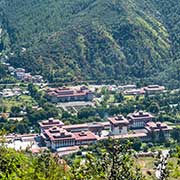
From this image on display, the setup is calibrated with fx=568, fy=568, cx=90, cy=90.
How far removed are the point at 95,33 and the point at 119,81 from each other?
1018 centimetres

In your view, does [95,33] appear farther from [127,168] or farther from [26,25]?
[127,168]

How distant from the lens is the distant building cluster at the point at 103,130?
42.4 meters

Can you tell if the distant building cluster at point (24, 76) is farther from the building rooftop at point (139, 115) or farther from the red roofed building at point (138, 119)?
the red roofed building at point (138, 119)

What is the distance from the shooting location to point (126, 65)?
68375 mm

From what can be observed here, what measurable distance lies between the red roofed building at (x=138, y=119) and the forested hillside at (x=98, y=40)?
16307mm

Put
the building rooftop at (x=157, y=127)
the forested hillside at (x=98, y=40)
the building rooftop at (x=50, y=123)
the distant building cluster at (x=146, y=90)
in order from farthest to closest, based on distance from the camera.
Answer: the forested hillside at (x=98, y=40) → the distant building cluster at (x=146, y=90) → the building rooftop at (x=50, y=123) → the building rooftop at (x=157, y=127)

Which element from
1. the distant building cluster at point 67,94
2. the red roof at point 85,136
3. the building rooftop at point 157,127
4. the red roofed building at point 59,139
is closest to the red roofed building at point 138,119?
the building rooftop at point 157,127

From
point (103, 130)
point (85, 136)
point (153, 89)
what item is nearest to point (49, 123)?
point (85, 136)

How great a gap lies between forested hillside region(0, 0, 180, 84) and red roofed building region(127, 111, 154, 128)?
1631 centimetres

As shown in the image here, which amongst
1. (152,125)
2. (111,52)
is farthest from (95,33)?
(152,125)

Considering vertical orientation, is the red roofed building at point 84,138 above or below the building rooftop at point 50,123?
below

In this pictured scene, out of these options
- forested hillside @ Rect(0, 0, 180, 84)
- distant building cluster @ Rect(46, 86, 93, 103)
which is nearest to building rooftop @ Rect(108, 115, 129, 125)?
distant building cluster @ Rect(46, 86, 93, 103)

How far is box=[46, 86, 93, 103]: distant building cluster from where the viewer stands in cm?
5516

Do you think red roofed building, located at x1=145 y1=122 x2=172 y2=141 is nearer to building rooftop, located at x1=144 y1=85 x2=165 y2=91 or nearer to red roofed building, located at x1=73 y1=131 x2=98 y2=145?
red roofed building, located at x1=73 y1=131 x2=98 y2=145
